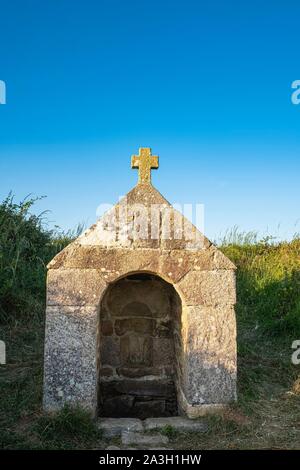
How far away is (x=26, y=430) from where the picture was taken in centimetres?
369

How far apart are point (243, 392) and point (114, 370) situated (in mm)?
1438

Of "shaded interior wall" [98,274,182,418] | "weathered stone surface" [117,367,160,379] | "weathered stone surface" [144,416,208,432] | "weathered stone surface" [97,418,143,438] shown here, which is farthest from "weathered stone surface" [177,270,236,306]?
"weathered stone surface" [117,367,160,379]

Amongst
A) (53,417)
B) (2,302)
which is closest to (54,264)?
(53,417)

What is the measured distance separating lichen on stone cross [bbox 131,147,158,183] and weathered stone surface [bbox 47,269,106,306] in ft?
3.45

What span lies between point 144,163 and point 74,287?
1.38m

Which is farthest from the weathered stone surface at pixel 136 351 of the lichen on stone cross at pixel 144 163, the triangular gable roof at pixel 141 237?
the lichen on stone cross at pixel 144 163

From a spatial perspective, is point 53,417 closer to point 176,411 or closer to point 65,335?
point 65,335

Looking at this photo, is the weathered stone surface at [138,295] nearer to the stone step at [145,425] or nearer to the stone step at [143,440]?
the stone step at [145,425]

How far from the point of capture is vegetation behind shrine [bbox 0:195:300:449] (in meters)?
3.66

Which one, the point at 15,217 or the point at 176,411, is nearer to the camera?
the point at 176,411

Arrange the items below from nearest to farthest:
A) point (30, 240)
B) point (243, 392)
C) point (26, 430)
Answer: point (26, 430) < point (243, 392) < point (30, 240)

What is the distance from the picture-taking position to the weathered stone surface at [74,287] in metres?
3.93

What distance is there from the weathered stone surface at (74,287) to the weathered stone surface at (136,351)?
130cm

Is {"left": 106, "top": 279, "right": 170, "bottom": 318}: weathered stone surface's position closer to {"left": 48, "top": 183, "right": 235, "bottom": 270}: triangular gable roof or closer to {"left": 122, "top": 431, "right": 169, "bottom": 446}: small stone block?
→ {"left": 48, "top": 183, "right": 235, "bottom": 270}: triangular gable roof
